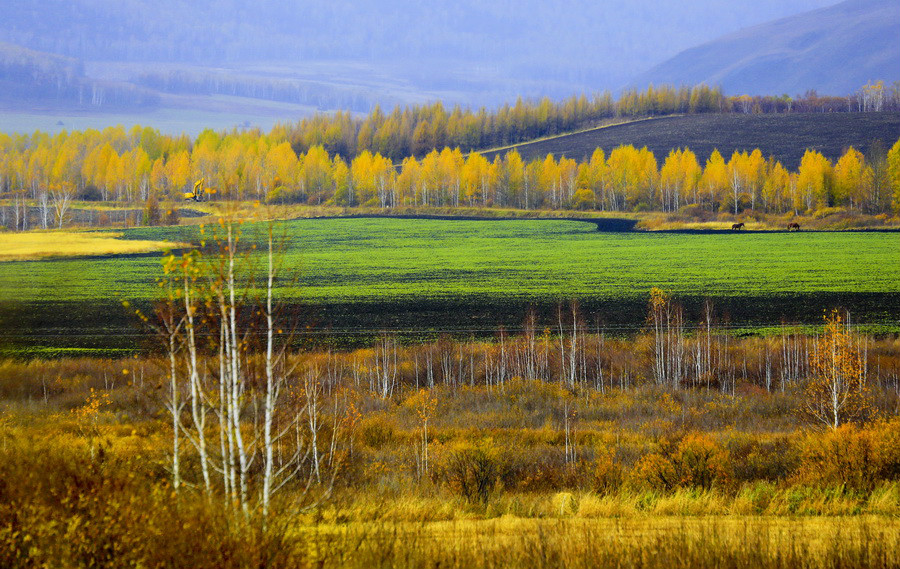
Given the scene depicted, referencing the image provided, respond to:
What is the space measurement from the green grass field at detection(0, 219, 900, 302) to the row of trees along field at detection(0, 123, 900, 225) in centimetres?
2280

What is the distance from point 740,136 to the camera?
5212 inches

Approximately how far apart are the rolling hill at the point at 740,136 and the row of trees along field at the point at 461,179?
22.7 feet

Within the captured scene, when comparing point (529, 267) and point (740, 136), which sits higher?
point (740, 136)

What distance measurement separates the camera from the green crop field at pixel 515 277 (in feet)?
142

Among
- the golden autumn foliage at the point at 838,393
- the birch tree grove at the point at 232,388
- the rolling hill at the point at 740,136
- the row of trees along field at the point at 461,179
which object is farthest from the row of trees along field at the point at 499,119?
the birch tree grove at the point at 232,388

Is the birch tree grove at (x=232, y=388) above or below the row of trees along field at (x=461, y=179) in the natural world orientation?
below

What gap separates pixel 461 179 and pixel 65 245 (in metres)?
58.8

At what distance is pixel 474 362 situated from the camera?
3291cm

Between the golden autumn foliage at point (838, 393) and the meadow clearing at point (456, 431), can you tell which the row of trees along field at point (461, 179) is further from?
the golden autumn foliage at point (838, 393)

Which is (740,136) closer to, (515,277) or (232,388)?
(515,277)

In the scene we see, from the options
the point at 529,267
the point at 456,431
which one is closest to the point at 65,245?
the point at 529,267

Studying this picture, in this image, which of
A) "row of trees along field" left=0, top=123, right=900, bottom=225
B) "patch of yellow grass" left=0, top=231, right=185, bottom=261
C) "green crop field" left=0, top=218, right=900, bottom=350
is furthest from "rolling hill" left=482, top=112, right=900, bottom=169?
"patch of yellow grass" left=0, top=231, right=185, bottom=261

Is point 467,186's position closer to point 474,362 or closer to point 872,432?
point 474,362

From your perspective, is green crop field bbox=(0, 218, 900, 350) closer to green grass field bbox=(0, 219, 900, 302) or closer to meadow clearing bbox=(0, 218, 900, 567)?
green grass field bbox=(0, 219, 900, 302)
